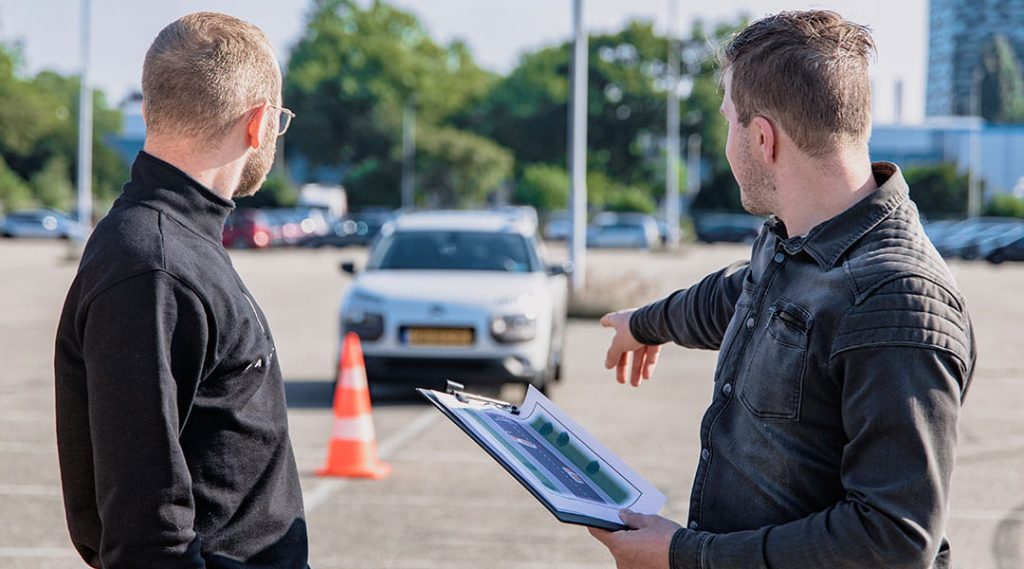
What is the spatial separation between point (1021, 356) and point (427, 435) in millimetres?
10049

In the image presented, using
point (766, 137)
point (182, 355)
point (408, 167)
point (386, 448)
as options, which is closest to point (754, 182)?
point (766, 137)

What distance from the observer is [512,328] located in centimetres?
1126

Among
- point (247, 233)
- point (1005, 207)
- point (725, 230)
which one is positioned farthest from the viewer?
point (1005, 207)

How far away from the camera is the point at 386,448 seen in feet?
30.5

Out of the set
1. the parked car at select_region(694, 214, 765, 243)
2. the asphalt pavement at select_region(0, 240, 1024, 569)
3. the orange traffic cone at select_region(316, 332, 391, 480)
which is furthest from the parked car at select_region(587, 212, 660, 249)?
the orange traffic cone at select_region(316, 332, 391, 480)

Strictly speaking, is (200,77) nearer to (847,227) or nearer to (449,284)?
(847,227)

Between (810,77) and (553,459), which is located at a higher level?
(810,77)

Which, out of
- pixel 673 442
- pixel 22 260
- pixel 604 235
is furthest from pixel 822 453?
pixel 604 235

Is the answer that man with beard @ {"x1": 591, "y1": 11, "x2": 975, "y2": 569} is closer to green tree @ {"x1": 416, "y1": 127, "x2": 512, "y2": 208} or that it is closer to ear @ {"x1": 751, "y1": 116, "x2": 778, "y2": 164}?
ear @ {"x1": 751, "y1": 116, "x2": 778, "y2": 164}

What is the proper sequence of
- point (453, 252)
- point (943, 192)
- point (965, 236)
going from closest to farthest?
point (453, 252) < point (965, 236) < point (943, 192)

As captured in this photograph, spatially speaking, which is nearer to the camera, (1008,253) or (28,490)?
(28,490)

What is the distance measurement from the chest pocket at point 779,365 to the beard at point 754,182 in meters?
0.21

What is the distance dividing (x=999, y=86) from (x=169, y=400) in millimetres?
138297

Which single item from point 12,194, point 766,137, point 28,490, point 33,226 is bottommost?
point 33,226
